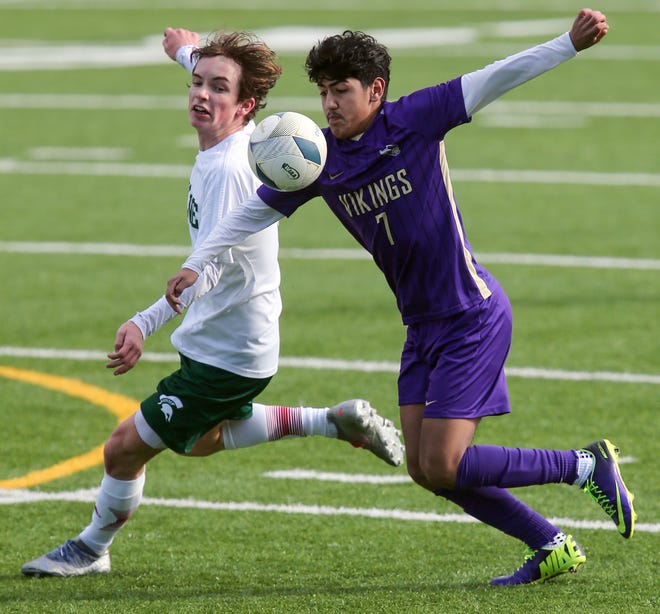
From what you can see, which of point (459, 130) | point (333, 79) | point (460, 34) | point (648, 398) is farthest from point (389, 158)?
point (460, 34)

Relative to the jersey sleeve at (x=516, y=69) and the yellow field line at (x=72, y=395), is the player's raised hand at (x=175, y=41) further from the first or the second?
the yellow field line at (x=72, y=395)

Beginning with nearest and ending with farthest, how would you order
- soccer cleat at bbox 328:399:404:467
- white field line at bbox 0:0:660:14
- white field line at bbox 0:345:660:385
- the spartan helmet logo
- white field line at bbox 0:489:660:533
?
the spartan helmet logo < soccer cleat at bbox 328:399:404:467 < white field line at bbox 0:489:660:533 < white field line at bbox 0:345:660:385 < white field line at bbox 0:0:660:14

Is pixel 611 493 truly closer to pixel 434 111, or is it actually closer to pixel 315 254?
pixel 434 111

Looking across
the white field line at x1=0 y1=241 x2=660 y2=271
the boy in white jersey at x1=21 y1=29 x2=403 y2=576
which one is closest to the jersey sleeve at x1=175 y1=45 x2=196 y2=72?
the boy in white jersey at x1=21 y1=29 x2=403 y2=576

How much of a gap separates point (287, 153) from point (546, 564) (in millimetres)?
1829

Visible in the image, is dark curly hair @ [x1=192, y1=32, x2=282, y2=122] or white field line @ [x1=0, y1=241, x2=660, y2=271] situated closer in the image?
dark curly hair @ [x1=192, y1=32, x2=282, y2=122]

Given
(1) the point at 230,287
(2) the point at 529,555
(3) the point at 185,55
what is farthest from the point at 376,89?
(2) the point at 529,555

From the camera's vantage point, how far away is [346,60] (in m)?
5.12

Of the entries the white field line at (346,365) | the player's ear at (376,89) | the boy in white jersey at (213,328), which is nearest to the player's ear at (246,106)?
the boy in white jersey at (213,328)

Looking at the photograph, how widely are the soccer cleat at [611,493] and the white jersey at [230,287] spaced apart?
1.33 meters

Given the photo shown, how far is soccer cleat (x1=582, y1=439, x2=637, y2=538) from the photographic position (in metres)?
5.31

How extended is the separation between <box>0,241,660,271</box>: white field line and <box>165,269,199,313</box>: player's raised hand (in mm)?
6378

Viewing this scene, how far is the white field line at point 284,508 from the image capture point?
6262mm

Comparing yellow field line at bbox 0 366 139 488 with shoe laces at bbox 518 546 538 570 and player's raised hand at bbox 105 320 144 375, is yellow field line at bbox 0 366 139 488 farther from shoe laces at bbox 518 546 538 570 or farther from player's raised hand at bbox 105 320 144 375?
shoe laces at bbox 518 546 538 570
